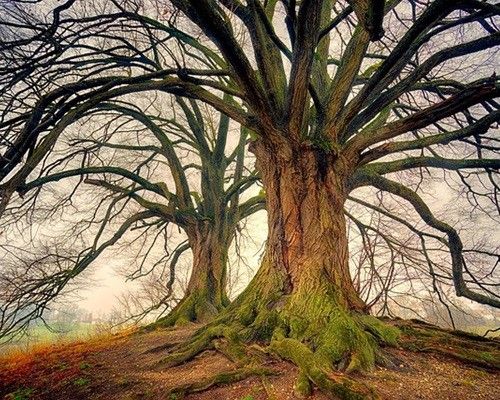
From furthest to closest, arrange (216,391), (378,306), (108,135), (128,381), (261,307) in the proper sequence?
(108,135), (378,306), (261,307), (128,381), (216,391)

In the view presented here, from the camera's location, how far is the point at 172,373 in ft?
12.0

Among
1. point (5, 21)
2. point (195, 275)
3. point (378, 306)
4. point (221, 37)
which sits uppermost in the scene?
point (5, 21)

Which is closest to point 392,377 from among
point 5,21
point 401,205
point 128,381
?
point 128,381

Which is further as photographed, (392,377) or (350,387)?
(392,377)

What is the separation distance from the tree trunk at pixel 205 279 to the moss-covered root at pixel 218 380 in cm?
412

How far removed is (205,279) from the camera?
771 centimetres

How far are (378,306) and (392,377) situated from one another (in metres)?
3.81

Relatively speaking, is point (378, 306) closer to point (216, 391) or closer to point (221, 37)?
point (216, 391)

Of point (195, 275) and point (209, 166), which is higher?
point (209, 166)

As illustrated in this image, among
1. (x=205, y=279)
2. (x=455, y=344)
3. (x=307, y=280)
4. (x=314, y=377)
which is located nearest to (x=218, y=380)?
(x=314, y=377)

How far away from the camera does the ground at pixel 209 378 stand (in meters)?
2.84

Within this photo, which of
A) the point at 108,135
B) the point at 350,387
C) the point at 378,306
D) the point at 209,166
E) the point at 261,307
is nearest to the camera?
the point at 350,387

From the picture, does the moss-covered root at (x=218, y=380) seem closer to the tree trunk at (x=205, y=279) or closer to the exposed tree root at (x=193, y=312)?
the exposed tree root at (x=193, y=312)

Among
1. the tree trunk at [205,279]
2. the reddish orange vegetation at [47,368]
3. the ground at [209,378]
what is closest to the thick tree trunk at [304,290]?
the ground at [209,378]
